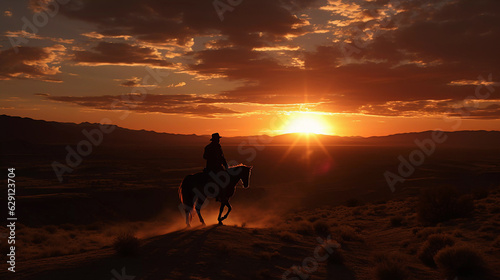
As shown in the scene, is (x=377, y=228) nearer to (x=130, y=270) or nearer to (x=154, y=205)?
(x=130, y=270)

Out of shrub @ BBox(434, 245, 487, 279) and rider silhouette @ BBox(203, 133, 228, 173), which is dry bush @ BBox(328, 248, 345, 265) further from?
rider silhouette @ BBox(203, 133, 228, 173)

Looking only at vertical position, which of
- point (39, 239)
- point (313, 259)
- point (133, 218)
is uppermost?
point (313, 259)

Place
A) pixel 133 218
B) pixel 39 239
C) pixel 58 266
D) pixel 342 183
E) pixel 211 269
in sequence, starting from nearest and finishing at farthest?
pixel 58 266, pixel 211 269, pixel 39 239, pixel 133 218, pixel 342 183

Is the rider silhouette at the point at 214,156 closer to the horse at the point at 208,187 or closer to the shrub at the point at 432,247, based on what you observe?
the horse at the point at 208,187

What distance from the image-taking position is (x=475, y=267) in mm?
10352

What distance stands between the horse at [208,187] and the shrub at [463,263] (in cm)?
768

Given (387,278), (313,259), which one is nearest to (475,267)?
(387,278)

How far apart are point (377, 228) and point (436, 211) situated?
3315mm

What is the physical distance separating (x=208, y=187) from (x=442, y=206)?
519 inches

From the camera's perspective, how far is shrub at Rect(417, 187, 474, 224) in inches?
728

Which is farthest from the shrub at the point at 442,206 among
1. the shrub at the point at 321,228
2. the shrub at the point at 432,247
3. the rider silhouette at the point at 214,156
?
the rider silhouette at the point at 214,156

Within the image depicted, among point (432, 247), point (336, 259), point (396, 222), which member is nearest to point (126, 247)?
point (336, 259)

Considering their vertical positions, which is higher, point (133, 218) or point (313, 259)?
point (313, 259)

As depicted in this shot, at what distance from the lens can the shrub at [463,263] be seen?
33.9 ft
